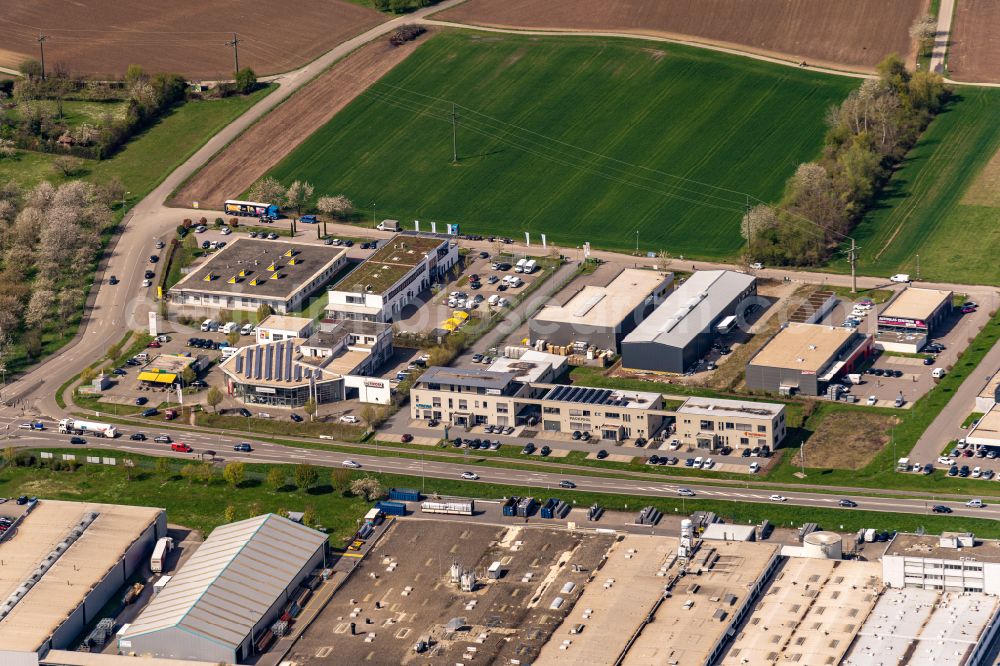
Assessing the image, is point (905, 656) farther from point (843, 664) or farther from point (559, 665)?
point (559, 665)

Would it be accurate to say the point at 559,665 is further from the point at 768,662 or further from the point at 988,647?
the point at 988,647

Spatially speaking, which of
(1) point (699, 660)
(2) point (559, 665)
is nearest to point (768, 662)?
(1) point (699, 660)

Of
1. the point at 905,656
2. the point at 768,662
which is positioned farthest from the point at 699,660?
the point at 905,656

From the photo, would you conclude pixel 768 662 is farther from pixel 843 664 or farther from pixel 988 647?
pixel 988 647

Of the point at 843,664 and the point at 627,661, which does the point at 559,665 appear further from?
the point at 843,664

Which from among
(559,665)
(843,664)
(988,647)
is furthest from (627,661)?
(988,647)
